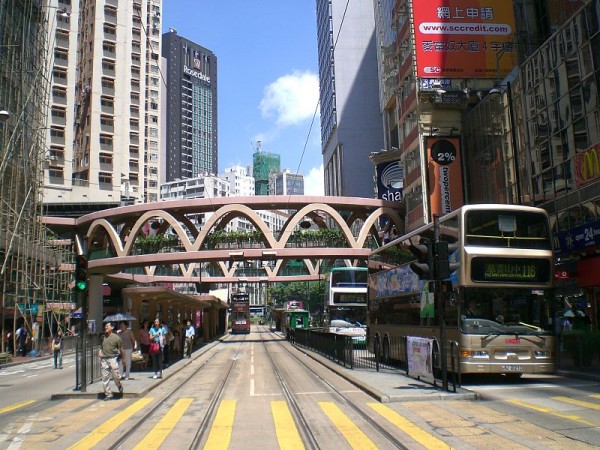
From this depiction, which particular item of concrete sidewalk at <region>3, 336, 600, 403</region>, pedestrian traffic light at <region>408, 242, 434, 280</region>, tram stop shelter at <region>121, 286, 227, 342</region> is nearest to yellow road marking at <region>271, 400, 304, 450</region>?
concrete sidewalk at <region>3, 336, 600, 403</region>

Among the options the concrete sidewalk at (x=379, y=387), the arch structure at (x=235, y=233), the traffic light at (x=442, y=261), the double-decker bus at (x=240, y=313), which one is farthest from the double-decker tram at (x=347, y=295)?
the double-decker bus at (x=240, y=313)

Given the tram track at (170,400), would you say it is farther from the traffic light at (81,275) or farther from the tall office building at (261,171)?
the tall office building at (261,171)

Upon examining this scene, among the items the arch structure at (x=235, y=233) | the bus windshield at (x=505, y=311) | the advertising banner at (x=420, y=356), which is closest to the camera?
the advertising banner at (x=420, y=356)

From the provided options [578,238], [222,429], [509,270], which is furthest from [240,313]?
[222,429]

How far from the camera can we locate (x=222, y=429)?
1015 centimetres

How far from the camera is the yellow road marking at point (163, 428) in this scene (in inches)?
356

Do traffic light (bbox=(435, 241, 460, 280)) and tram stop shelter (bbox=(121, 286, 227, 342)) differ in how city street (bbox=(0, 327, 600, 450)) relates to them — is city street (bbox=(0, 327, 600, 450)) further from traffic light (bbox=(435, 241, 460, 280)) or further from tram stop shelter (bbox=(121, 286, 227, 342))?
tram stop shelter (bbox=(121, 286, 227, 342))

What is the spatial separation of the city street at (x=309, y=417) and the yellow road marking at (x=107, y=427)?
20mm

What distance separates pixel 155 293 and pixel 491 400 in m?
16.0

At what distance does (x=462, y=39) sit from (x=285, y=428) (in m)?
34.2

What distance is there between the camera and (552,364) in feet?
49.5

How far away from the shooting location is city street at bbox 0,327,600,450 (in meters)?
9.01

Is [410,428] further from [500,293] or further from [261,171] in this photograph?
[261,171]

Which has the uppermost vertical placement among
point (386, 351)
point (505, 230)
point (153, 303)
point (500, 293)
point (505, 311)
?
point (505, 230)
